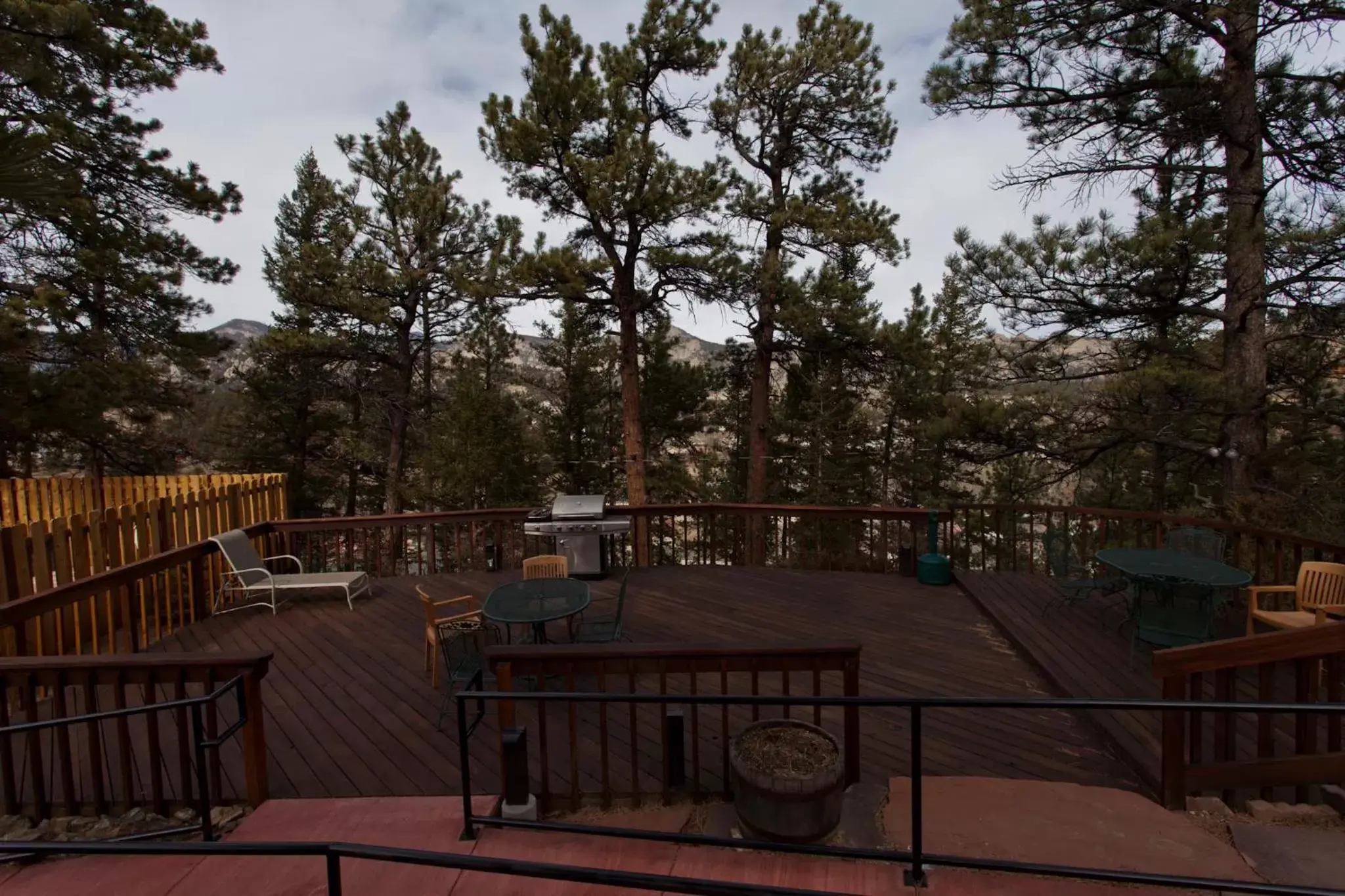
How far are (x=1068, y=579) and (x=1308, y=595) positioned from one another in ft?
6.18

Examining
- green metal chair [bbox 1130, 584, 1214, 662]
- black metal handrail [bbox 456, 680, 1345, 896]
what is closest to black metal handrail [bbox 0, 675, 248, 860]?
black metal handrail [bbox 456, 680, 1345, 896]

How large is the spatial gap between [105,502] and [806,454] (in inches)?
550

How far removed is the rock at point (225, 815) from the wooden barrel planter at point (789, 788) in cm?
223

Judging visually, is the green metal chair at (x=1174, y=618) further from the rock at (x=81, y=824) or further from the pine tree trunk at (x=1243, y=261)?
the rock at (x=81, y=824)

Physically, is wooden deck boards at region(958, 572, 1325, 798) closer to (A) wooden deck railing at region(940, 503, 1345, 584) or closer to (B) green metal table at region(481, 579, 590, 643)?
(A) wooden deck railing at region(940, 503, 1345, 584)

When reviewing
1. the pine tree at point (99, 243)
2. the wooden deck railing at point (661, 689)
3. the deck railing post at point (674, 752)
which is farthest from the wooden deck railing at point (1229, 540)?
the pine tree at point (99, 243)

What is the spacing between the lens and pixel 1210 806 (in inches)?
101

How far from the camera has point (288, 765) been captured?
9.95 ft

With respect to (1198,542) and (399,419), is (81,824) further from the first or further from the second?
(399,419)

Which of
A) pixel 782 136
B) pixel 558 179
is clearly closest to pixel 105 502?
pixel 558 179

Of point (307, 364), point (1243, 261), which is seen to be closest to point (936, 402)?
point (1243, 261)

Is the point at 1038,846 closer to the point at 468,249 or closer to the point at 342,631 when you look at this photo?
the point at 342,631

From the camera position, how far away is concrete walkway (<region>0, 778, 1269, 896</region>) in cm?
207

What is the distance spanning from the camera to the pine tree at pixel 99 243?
753 centimetres
